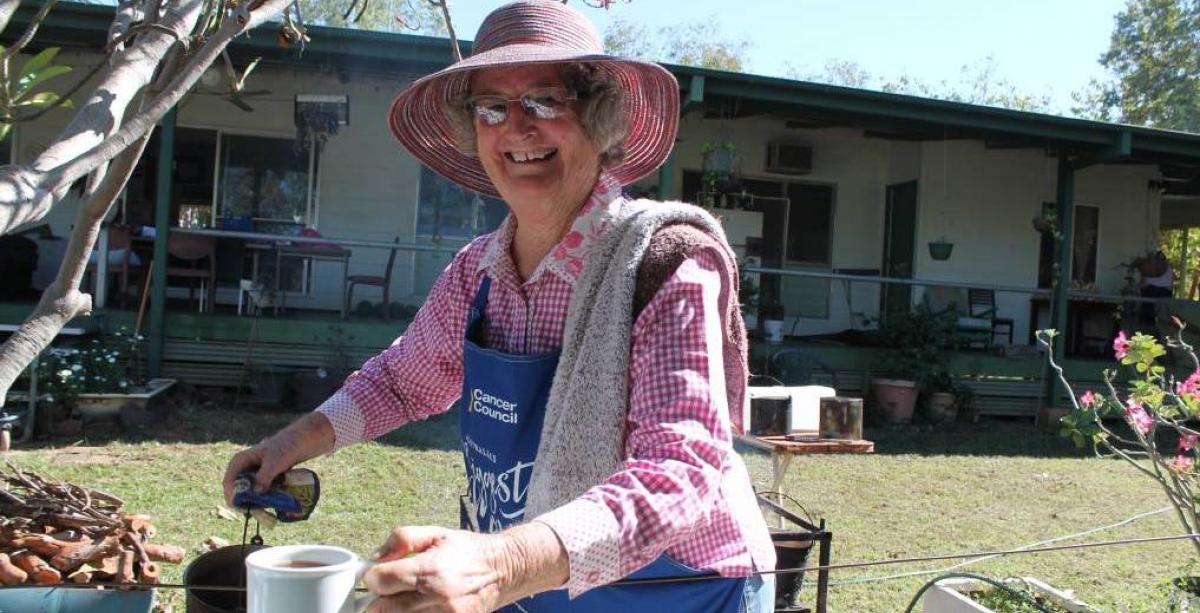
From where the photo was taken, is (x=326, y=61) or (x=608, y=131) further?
(x=326, y=61)

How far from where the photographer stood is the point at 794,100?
10.1 meters

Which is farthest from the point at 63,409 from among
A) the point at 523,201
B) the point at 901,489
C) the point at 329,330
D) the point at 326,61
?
the point at 523,201

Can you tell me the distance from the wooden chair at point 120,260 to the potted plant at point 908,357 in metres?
7.52

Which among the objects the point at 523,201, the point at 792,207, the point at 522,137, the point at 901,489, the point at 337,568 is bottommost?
the point at 901,489

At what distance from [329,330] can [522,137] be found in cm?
793

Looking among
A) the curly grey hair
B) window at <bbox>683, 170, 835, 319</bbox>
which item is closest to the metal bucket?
the curly grey hair

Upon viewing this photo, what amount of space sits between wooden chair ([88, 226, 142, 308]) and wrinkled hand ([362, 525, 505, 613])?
914 cm

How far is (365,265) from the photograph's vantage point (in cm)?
1135

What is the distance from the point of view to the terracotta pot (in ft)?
32.6

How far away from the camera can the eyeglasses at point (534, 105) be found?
160 cm

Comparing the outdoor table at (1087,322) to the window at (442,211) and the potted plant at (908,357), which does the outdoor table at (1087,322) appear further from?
the window at (442,211)

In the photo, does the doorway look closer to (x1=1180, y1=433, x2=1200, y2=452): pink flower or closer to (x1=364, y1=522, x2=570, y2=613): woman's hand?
(x1=1180, y1=433, x2=1200, y2=452): pink flower

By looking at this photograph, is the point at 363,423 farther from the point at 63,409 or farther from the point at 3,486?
the point at 63,409

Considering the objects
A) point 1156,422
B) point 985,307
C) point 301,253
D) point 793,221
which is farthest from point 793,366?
point 1156,422
